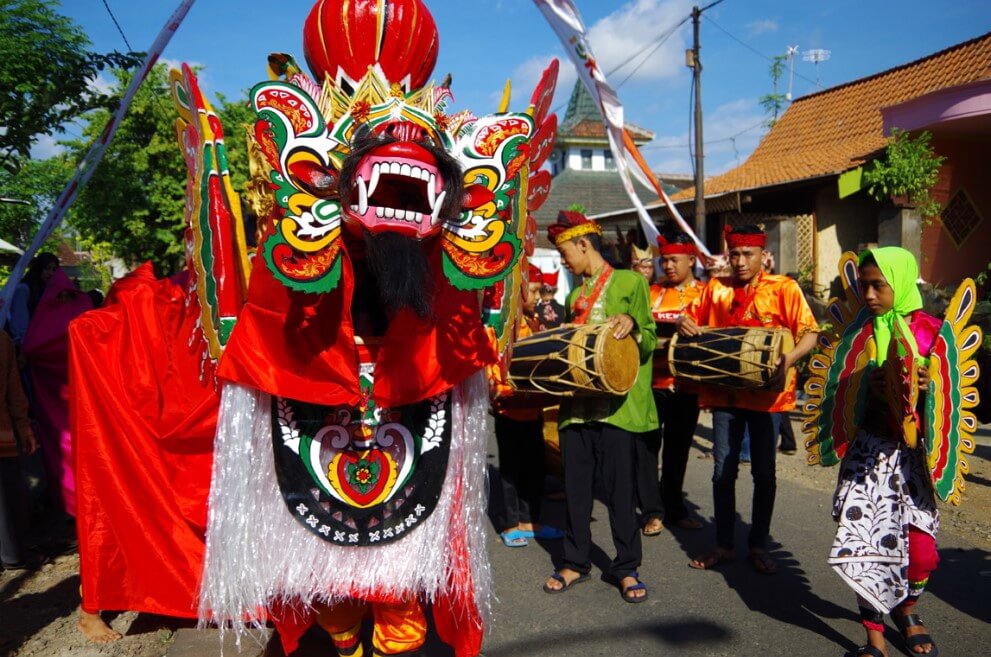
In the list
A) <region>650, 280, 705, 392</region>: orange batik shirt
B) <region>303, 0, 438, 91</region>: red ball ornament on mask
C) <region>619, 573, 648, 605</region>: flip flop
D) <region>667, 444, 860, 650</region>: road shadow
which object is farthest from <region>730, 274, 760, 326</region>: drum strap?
<region>303, 0, 438, 91</region>: red ball ornament on mask

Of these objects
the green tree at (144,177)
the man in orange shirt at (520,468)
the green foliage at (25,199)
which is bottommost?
the man in orange shirt at (520,468)

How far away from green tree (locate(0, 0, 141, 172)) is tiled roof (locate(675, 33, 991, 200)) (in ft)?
31.5

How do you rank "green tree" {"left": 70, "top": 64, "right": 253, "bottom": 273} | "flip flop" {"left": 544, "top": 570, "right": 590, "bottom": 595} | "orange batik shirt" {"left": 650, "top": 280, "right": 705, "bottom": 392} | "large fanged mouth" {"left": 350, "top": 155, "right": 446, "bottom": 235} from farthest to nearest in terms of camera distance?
"green tree" {"left": 70, "top": 64, "right": 253, "bottom": 273}
"orange batik shirt" {"left": 650, "top": 280, "right": 705, "bottom": 392}
"flip flop" {"left": 544, "top": 570, "right": 590, "bottom": 595}
"large fanged mouth" {"left": 350, "top": 155, "right": 446, "bottom": 235}

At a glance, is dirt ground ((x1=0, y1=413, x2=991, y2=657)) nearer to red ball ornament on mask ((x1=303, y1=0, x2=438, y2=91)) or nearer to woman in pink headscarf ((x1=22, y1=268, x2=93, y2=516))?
woman in pink headscarf ((x1=22, y1=268, x2=93, y2=516))

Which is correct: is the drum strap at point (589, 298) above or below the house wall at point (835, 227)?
below

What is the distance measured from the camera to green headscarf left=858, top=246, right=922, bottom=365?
3133 millimetres

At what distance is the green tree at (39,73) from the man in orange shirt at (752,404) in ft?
13.7

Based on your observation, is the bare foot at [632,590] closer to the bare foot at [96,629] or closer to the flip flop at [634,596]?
the flip flop at [634,596]

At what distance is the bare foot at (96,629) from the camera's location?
11.3 feet

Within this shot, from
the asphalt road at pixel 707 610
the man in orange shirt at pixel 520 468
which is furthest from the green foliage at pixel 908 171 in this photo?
the man in orange shirt at pixel 520 468

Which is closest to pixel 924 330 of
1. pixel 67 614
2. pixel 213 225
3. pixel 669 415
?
pixel 669 415

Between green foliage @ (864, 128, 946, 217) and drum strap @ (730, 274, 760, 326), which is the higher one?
green foliage @ (864, 128, 946, 217)

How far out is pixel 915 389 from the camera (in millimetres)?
2869

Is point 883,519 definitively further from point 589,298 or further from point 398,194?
point 398,194
